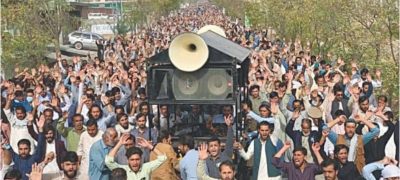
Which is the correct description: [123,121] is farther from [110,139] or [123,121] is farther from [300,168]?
[300,168]

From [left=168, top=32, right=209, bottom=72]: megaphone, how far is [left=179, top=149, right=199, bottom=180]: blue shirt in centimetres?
172

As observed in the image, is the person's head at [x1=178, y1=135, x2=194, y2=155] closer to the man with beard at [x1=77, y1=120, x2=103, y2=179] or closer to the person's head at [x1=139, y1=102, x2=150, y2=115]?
the man with beard at [x1=77, y1=120, x2=103, y2=179]

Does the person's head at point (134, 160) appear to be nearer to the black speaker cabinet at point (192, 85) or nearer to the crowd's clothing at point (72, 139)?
the crowd's clothing at point (72, 139)

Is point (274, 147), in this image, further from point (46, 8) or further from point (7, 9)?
point (46, 8)

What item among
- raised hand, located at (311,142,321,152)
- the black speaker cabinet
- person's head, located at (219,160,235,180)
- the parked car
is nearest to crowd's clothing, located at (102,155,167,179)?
person's head, located at (219,160,235,180)

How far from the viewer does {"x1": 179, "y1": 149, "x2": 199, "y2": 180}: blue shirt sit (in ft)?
21.6

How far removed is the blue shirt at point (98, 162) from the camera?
6641 mm

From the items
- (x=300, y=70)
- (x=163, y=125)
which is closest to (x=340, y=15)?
(x=300, y=70)

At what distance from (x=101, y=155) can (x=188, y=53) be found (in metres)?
2.11

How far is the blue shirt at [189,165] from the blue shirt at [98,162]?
0.76 metres

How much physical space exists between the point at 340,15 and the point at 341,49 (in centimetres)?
105

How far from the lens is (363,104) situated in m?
9.00

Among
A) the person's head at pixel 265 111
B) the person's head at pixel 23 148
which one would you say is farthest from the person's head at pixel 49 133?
the person's head at pixel 265 111

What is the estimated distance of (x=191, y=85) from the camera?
332 inches
